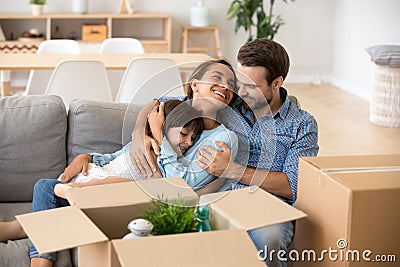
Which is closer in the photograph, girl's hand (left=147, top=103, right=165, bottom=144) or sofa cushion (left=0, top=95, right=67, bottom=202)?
girl's hand (left=147, top=103, right=165, bottom=144)

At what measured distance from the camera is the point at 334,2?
793 cm

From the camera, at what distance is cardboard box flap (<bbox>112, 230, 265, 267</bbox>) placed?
60.9 inches

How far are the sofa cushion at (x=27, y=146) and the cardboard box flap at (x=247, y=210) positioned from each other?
110 centimetres

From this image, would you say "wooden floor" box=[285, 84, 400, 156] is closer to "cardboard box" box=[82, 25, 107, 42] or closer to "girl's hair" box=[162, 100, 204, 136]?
"cardboard box" box=[82, 25, 107, 42]

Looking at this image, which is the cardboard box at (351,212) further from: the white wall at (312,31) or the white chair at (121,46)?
the white wall at (312,31)

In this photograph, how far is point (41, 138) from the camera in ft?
9.27

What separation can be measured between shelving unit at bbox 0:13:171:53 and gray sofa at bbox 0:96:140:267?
442 cm

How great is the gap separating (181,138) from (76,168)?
0.68 meters

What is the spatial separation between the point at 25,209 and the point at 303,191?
1.27m

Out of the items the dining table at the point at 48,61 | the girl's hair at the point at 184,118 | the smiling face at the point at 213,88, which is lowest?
the dining table at the point at 48,61

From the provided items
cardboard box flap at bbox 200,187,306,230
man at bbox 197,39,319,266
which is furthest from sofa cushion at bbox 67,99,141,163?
cardboard box flap at bbox 200,187,306,230

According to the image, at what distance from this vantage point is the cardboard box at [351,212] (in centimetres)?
170

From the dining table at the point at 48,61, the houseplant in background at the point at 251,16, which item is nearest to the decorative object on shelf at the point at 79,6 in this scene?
the houseplant in background at the point at 251,16

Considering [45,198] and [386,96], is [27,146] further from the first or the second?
[386,96]
